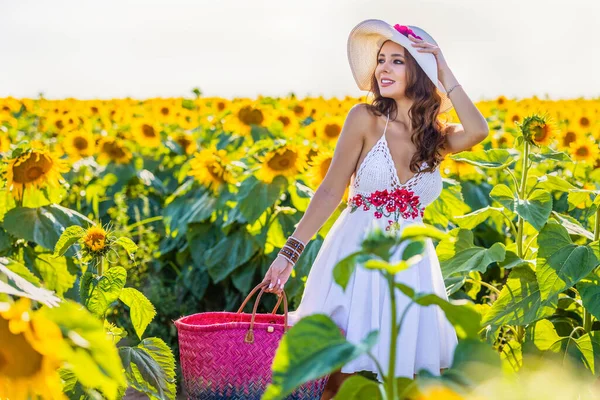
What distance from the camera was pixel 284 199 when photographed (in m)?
5.05

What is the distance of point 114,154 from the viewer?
259 inches

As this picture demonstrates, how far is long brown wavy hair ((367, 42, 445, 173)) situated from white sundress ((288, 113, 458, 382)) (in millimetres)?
82

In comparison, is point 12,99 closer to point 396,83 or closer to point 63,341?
point 396,83

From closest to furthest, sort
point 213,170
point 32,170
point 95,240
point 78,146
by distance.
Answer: point 95,240
point 32,170
point 213,170
point 78,146

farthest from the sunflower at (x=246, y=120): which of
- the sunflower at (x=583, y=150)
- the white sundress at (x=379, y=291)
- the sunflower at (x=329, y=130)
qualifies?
the white sundress at (x=379, y=291)

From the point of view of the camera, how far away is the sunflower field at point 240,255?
0.79 metres

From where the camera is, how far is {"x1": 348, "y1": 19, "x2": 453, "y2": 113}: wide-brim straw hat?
2.93 m

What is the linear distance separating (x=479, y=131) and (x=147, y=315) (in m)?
1.26

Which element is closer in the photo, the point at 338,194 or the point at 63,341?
the point at 63,341

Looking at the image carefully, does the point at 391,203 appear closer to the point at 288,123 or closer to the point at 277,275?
the point at 277,275

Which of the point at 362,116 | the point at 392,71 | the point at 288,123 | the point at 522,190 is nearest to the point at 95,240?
the point at 362,116

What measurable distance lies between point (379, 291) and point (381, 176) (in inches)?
14.3

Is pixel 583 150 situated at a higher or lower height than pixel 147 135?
higher

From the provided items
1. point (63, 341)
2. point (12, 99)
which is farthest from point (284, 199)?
point (12, 99)
